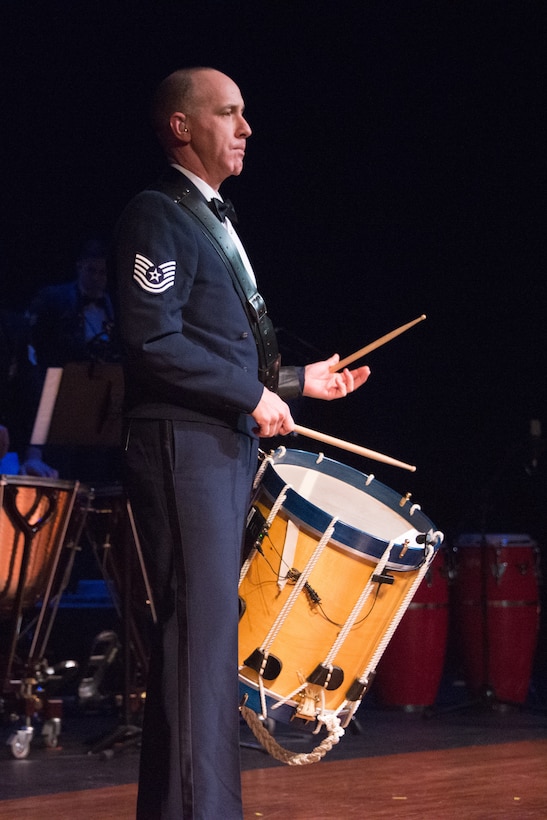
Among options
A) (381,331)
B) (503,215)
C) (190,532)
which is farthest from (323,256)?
(190,532)

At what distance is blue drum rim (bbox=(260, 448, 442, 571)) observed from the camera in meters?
2.40

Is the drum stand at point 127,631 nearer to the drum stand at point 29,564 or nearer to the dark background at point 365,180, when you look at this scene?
the drum stand at point 29,564

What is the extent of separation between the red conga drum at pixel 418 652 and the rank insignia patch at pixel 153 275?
352 cm

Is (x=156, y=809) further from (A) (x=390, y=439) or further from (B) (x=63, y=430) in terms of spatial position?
(A) (x=390, y=439)

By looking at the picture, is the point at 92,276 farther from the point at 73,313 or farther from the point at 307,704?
the point at 307,704

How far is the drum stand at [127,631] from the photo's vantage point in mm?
3779

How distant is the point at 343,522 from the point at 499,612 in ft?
10.5

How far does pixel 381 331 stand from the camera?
663cm

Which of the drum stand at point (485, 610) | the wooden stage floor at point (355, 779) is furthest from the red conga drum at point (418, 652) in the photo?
the wooden stage floor at point (355, 779)

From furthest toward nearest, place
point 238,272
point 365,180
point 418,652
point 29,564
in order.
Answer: point 365,180
point 418,652
point 29,564
point 238,272

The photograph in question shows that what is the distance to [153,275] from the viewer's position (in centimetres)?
191

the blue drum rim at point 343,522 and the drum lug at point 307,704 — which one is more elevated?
the blue drum rim at point 343,522

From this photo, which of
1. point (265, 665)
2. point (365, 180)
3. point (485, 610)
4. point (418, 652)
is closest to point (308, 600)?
point (265, 665)

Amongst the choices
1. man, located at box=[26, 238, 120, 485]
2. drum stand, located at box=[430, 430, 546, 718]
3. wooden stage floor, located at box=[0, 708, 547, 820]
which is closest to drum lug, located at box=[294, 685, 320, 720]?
wooden stage floor, located at box=[0, 708, 547, 820]
